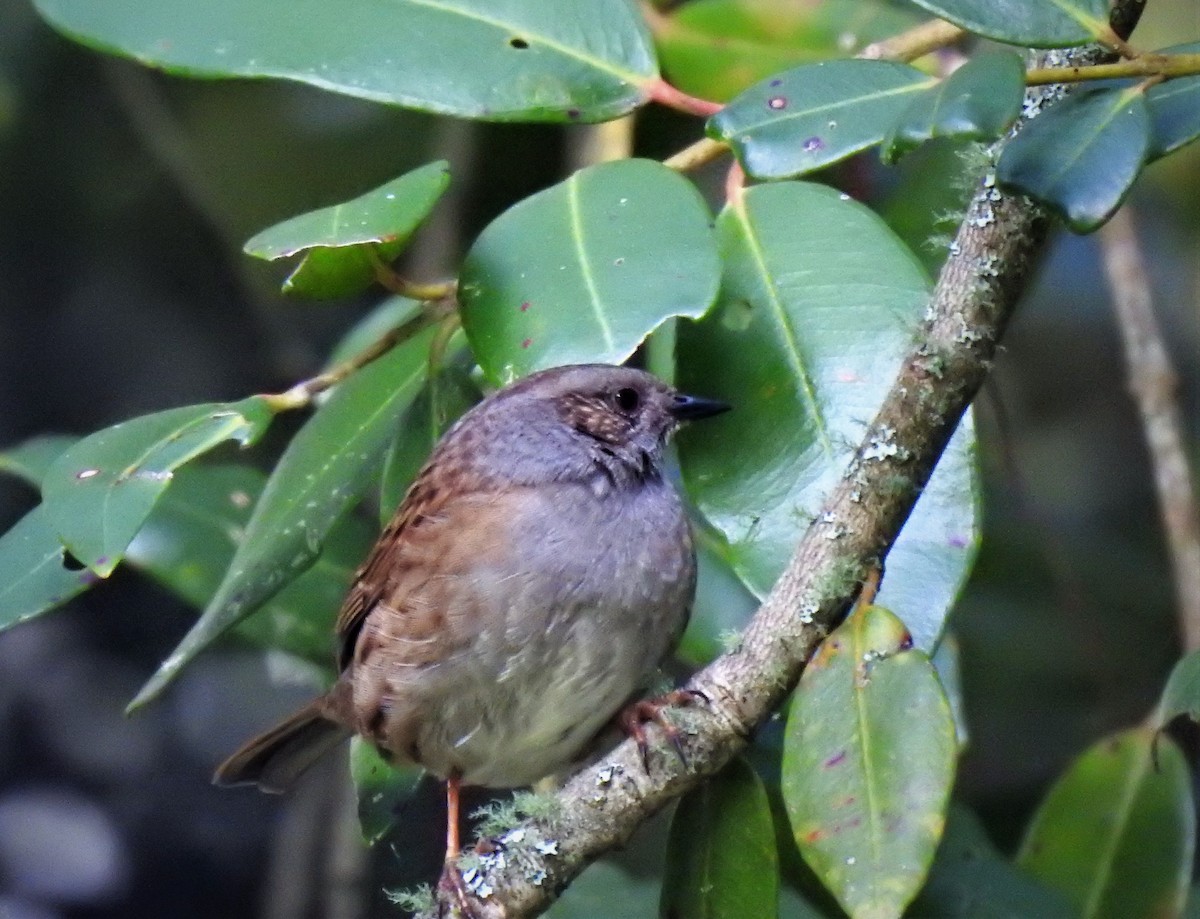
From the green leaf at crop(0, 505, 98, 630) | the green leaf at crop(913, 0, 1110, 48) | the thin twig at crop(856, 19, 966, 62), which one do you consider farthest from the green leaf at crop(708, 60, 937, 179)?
the green leaf at crop(0, 505, 98, 630)

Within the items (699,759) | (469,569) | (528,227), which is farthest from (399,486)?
(699,759)

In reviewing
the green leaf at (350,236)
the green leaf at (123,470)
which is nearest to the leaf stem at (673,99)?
the green leaf at (350,236)

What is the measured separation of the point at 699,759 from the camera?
2205mm

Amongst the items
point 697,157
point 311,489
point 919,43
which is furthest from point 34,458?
point 919,43

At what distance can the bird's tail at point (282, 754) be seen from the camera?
12.8 ft

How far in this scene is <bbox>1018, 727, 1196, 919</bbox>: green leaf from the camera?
337cm

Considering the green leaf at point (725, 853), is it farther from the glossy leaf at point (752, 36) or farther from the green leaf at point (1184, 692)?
the glossy leaf at point (752, 36)

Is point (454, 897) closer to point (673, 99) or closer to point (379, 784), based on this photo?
point (379, 784)

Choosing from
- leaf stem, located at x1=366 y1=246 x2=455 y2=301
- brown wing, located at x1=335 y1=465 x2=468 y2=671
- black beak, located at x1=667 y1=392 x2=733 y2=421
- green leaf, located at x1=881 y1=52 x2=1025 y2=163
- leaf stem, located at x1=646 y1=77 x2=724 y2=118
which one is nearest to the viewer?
green leaf, located at x1=881 y1=52 x2=1025 y2=163

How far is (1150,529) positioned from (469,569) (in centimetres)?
357

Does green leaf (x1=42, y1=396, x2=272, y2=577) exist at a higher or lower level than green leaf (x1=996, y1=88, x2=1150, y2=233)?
lower

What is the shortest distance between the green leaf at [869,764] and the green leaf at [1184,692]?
2.10 feet

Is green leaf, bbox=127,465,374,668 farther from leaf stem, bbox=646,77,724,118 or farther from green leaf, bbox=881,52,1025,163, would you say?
green leaf, bbox=881,52,1025,163

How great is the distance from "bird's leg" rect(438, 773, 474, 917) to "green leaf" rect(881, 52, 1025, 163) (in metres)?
1.24
